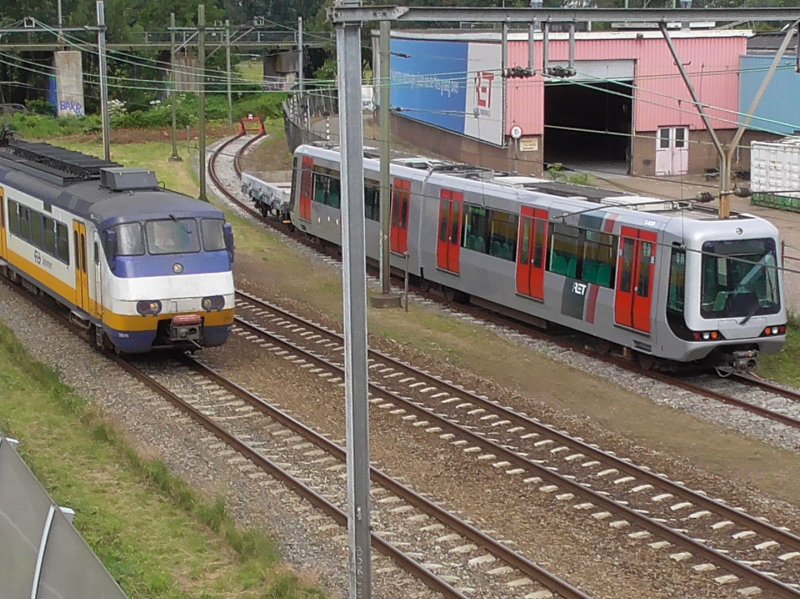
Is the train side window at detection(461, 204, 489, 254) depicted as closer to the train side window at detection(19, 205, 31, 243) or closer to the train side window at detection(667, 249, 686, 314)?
the train side window at detection(667, 249, 686, 314)

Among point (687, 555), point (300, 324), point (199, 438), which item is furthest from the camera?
point (300, 324)

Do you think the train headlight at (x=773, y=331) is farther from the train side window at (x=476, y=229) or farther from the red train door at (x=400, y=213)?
the red train door at (x=400, y=213)

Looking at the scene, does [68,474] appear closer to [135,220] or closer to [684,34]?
[135,220]

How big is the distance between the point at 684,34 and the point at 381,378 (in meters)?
29.7

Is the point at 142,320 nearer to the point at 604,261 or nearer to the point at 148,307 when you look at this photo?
the point at 148,307

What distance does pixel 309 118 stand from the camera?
5547 cm

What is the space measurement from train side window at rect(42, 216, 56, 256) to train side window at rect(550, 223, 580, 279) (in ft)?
28.2

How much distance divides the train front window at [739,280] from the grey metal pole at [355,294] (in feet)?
31.9

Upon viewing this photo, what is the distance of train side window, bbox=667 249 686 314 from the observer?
1841 cm

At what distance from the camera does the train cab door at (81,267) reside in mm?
19594

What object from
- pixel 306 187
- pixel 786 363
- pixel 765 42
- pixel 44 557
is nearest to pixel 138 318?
pixel 786 363

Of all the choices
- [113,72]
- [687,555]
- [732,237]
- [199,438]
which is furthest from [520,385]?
[113,72]

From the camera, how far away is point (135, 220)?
60.7ft

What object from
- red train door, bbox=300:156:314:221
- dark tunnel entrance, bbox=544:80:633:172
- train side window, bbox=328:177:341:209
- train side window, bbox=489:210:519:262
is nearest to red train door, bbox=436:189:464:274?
train side window, bbox=489:210:519:262
